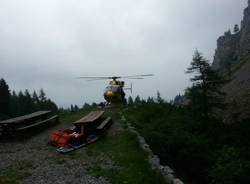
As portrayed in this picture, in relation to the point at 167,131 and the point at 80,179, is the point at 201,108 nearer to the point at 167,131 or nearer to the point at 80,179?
the point at 167,131

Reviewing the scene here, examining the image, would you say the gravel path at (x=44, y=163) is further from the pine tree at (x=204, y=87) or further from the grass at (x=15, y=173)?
the pine tree at (x=204, y=87)

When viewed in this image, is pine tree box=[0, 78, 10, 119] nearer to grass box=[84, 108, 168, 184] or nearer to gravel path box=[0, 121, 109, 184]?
gravel path box=[0, 121, 109, 184]

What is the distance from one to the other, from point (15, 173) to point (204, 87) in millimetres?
29327

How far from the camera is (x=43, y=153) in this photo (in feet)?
48.4

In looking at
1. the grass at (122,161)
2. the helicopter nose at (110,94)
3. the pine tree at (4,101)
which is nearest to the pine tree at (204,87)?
the helicopter nose at (110,94)

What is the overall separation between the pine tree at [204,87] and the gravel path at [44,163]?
76.1 feet

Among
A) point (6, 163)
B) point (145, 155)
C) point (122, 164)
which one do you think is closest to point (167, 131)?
point (145, 155)

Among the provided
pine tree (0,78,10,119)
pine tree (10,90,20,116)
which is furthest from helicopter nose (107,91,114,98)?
pine tree (10,90,20,116)

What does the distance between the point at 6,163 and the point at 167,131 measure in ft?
30.7

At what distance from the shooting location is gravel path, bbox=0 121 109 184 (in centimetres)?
1062

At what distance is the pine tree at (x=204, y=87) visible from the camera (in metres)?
36.8

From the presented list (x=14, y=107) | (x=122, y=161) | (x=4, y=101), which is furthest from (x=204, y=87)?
(x=14, y=107)

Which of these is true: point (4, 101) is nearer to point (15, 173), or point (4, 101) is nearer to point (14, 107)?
point (14, 107)

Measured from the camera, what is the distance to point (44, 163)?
506 inches
